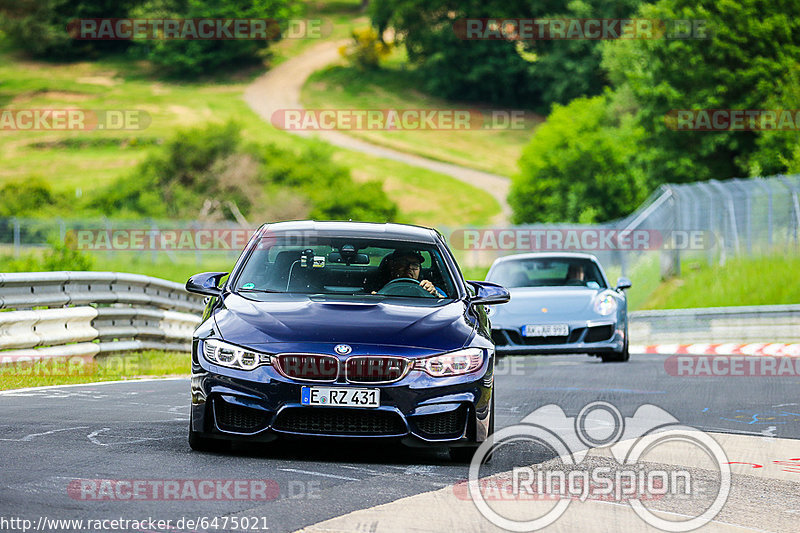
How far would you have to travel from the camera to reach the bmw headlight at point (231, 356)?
297 inches

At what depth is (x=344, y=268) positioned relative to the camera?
8930 mm

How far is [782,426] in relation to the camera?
1045cm

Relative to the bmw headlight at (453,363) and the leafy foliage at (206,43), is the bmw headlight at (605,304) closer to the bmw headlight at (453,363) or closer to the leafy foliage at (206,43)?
the bmw headlight at (453,363)

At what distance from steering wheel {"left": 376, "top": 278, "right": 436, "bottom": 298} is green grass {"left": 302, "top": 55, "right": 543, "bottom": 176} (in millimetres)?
85832

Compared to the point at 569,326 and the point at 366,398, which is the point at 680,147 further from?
the point at 366,398

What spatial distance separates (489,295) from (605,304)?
29.0 feet

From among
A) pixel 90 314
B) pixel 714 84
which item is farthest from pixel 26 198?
pixel 90 314

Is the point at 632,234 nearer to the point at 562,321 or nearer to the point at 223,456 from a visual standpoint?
the point at 562,321

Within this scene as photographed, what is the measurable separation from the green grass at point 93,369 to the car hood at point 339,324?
4777 mm

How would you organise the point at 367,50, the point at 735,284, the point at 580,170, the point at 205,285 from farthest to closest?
1. the point at 367,50
2. the point at 580,170
3. the point at 735,284
4. the point at 205,285

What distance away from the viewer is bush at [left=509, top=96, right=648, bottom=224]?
2564 inches

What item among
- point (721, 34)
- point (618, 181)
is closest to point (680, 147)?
point (721, 34)

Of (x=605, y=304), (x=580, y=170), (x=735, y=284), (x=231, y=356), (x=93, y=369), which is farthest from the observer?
(x=580, y=170)

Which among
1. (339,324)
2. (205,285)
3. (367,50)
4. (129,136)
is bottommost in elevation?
(339,324)
